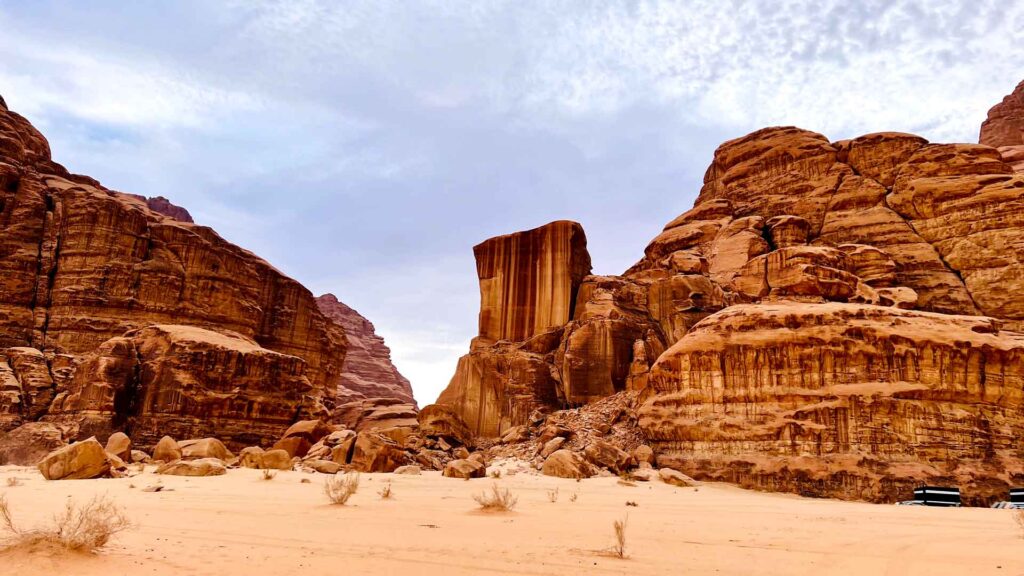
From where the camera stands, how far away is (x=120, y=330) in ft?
106

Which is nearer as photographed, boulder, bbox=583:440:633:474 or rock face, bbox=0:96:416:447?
boulder, bbox=583:440:633:474

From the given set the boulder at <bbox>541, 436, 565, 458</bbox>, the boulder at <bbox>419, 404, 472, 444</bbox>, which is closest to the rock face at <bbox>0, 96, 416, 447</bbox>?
the boulder at <bbox>419, 404, 472, 444</bbox>

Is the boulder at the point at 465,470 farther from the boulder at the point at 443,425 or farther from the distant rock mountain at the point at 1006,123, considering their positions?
the distant rock mountain at the point at 1006,123

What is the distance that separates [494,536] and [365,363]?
293ft

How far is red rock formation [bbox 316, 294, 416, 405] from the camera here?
3260 inches

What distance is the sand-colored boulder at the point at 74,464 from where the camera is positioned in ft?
40.4

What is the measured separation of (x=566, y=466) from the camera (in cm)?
1634

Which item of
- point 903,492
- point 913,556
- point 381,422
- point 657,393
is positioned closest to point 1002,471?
point 903,492

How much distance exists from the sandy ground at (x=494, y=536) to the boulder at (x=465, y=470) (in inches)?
169

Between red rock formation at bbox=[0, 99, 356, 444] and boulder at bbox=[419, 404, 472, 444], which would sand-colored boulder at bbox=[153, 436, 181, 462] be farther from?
boulder at bbox=[419, 404, 472, 444]

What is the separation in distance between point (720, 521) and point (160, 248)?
38.0 metres

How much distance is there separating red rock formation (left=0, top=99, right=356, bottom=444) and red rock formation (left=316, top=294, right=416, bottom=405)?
109 ft

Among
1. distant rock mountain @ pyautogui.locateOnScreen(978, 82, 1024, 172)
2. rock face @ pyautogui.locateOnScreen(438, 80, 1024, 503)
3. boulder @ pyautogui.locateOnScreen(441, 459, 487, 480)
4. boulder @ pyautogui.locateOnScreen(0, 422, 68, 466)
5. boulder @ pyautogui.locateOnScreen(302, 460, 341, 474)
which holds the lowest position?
boulder @ pyautogui.locateOnScreen(0, 422, 68, 466)

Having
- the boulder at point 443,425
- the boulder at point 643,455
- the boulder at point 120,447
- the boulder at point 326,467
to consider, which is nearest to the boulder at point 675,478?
the boulder at point 643,455
